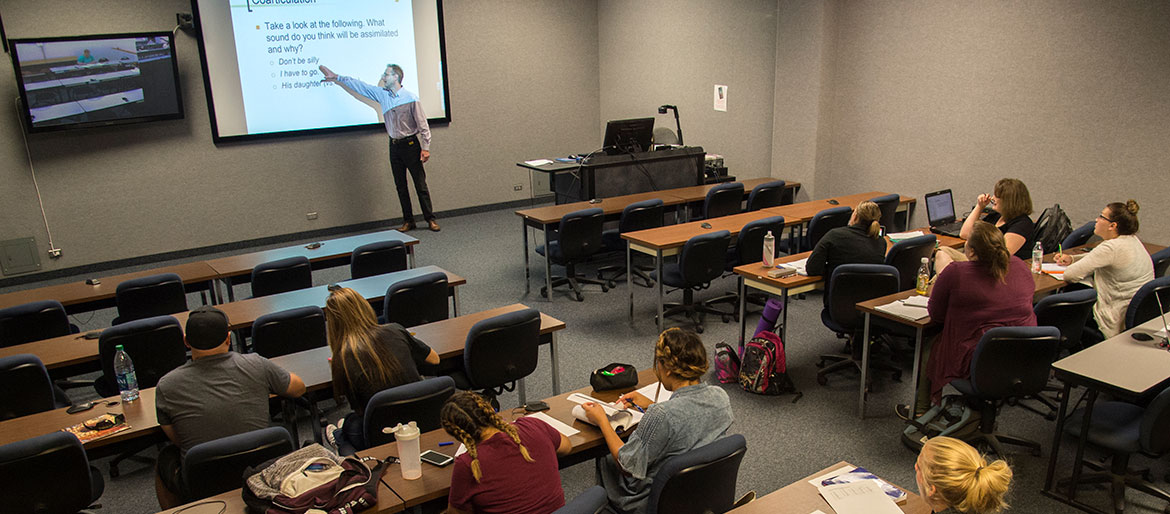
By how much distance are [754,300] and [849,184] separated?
2.89 meters

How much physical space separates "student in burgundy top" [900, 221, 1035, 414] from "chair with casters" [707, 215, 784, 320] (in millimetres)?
2327

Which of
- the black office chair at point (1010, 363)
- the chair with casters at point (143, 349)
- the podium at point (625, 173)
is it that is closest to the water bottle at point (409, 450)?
the chair with casters at point (143, 349)

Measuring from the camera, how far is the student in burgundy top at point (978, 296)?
12.6ft

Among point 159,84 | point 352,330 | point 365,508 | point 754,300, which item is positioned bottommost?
point 754,300

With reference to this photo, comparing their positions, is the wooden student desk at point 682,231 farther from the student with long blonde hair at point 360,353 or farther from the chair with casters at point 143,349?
the chair with casters at point 143,349

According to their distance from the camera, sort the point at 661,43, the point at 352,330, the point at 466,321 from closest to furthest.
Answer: the point at 352,330 → the point at 466,321 → the point at 661,43

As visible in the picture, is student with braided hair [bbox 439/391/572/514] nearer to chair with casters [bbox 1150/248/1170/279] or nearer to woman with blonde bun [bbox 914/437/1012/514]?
woman with blonde bun [bbox 914/437/1012/514]

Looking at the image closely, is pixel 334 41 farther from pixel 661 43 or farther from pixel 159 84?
pixel 661 43

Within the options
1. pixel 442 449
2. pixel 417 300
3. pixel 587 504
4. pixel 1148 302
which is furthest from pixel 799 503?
pixel 1148 302

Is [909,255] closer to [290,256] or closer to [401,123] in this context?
[290,256]

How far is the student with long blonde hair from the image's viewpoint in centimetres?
342

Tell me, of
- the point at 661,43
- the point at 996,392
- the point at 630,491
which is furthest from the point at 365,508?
the point at 661,43

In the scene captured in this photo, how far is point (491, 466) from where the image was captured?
2.46 meters

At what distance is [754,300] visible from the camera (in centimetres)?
660
